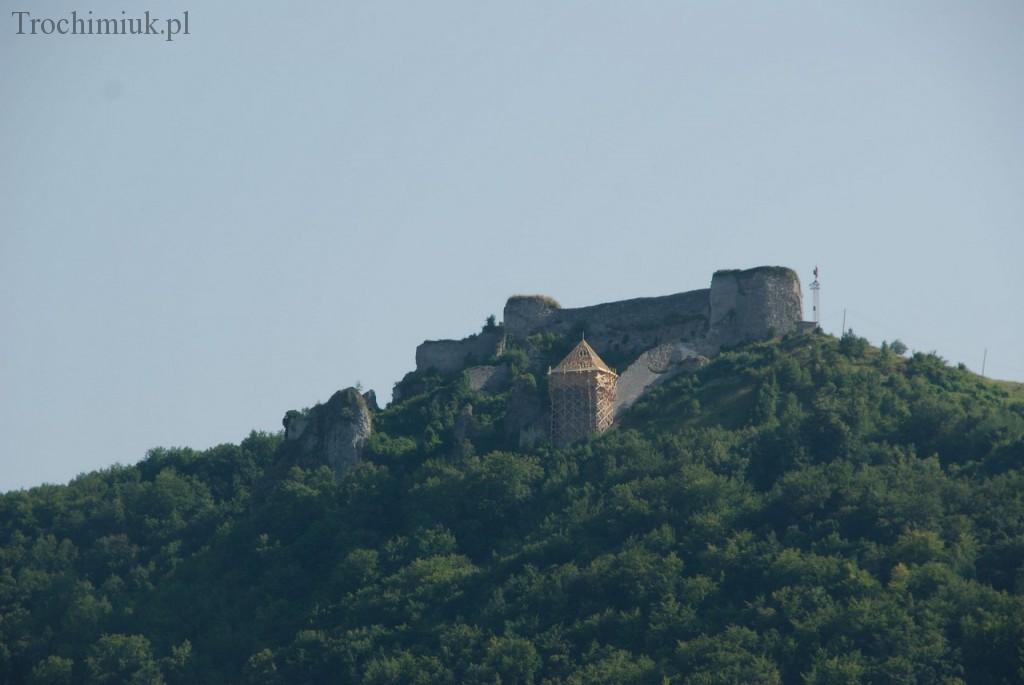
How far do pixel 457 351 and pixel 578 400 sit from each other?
9.10m

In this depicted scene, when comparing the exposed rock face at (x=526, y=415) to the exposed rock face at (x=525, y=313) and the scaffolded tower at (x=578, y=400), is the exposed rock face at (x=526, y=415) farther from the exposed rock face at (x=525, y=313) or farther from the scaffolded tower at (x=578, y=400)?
the exposed rock face at (x=525, y=313)

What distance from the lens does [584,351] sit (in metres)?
87.6

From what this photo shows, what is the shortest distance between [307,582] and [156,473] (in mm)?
13899

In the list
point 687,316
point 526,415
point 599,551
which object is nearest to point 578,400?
point 526,415

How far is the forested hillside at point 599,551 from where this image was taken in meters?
74.0

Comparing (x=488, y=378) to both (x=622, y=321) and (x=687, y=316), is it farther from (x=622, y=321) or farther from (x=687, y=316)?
(x=687, y=316)

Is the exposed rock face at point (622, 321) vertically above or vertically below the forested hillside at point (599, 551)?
above

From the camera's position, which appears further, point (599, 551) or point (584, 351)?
point (584, 351)

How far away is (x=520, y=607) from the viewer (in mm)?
78438

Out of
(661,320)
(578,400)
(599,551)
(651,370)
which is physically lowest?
(599,551)

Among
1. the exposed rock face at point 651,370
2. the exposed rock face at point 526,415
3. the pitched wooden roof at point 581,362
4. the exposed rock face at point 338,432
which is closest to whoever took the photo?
the pitched wooden roof at point 581,362

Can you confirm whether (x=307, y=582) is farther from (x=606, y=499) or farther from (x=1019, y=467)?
(x=1019, y=467)

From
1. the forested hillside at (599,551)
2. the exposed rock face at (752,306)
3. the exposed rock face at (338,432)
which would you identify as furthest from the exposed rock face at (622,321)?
the exposed rock face at (338,432)

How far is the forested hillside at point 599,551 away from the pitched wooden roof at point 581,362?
1.59m
